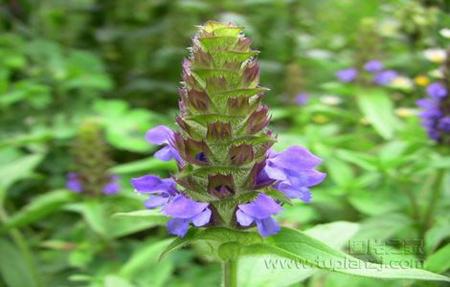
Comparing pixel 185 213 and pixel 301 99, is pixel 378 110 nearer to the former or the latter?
pixel 301 99

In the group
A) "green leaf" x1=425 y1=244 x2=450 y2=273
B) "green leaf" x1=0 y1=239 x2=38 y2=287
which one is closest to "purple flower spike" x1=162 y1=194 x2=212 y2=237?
"green leaf" x1=425 y1=244 x2=450 y2=273

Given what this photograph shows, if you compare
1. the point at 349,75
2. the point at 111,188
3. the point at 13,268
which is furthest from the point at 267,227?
the point at 349,75

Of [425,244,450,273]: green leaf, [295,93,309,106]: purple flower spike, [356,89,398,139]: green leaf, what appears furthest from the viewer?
[295,93,309,106]: purple flower spike

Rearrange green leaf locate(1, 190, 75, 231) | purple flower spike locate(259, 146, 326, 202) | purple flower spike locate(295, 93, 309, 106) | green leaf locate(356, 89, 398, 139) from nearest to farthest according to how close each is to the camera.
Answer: purple flower spike locate(259, 146, 326, 202)
green leaf locate(1, 190, 75, 231)
green leaf locate(356, 89, 398, 139)
purple flower spike locate(295, 93, 309, 106)

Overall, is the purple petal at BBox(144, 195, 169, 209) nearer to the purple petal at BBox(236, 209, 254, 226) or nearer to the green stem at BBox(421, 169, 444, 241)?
the purple petal at BBox(236, 209, 254, 226)

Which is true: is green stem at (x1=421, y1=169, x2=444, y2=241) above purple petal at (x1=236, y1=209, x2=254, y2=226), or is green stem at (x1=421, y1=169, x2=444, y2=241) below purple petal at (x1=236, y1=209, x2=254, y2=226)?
above

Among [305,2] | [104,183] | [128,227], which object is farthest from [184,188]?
[305,2]

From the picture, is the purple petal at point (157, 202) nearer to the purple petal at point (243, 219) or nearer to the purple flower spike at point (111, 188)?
the purple petal at point (243, 219)

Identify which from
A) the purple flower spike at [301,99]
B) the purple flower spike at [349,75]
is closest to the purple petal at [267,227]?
the purple flower spike at [349,75]
